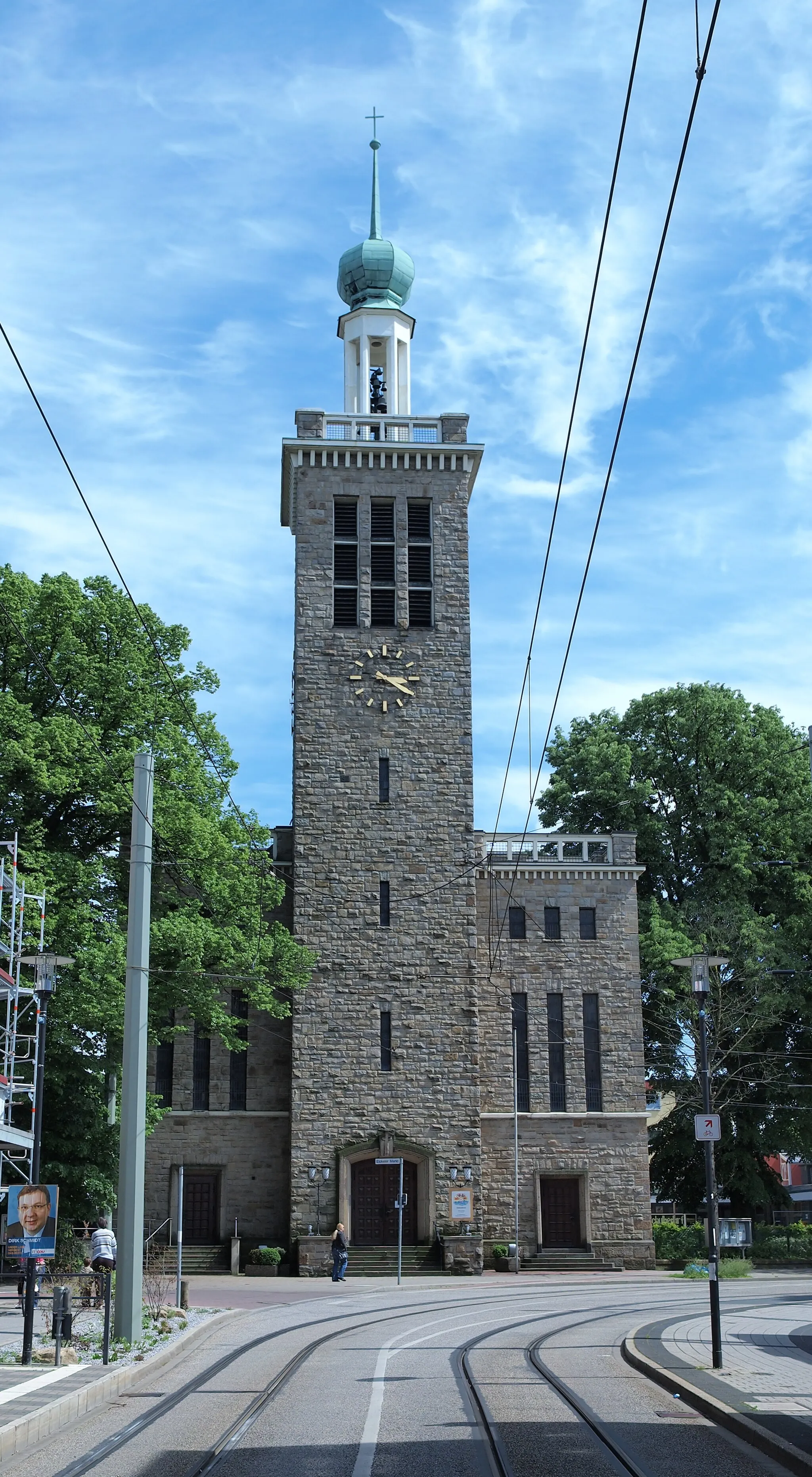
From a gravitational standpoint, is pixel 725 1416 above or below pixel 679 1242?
above

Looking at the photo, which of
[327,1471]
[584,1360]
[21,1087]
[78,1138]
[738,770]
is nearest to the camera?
[327,1471]

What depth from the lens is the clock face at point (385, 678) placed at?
41.1m

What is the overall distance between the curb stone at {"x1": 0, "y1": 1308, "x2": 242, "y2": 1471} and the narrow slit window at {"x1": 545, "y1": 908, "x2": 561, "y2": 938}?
25586 millimetres

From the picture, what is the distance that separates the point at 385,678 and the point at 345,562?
3517 mm

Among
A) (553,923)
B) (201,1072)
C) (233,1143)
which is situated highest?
(553,923)

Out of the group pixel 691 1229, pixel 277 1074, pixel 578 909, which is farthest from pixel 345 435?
pixel 691 1229

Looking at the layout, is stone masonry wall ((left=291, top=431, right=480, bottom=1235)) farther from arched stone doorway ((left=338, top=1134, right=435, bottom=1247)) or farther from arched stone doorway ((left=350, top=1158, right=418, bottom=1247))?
arched stone doorway ((left=350, top=1158, right=418, bottom=1247))

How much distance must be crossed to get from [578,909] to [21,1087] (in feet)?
68.6

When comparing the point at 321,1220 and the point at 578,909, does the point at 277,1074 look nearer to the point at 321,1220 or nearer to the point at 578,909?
the point at 321,1220

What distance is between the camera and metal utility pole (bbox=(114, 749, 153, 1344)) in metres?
17.2

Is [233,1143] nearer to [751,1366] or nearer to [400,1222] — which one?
[400,1222]

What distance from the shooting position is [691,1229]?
42438 mm

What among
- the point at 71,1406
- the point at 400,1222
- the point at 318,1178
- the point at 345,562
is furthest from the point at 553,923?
the point at 71,1406

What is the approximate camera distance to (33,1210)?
53.3 feet
